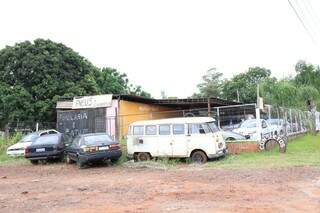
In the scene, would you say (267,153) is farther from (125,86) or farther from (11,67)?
(125,86)

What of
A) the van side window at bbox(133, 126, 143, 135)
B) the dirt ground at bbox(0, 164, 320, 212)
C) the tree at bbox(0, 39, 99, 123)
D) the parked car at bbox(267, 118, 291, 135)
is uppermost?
the tree at bbox(0, 39, 99, 123)

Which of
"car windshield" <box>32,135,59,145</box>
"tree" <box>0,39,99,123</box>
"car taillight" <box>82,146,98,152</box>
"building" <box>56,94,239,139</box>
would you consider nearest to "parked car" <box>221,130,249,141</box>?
"building" <box>56,94,239,139</box>

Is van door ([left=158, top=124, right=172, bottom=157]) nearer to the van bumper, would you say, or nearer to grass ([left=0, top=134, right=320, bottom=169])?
grass ([left=0, top=134, right=320, bottom=169])

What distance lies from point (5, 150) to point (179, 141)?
38.9 ft

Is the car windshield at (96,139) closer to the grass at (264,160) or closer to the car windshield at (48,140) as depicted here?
the grass at (264,160)

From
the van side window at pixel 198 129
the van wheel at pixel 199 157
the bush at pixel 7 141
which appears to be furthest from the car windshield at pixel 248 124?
the bush at pixel 7 141

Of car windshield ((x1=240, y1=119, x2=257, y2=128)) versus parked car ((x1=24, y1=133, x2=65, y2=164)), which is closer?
parked car ((x1=24, y1=133, x2=65, y2=164))

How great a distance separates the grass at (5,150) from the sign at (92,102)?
402cm

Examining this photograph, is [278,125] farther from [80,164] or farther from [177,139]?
[80,164]

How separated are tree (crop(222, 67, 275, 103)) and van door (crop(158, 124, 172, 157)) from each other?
42.9 metres

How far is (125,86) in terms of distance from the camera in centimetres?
5191

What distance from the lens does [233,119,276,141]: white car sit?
22188 millimetres

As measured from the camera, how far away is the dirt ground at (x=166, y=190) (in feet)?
31.7

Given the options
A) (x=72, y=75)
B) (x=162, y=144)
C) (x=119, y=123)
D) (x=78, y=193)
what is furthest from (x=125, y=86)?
(x=78, y=193)
